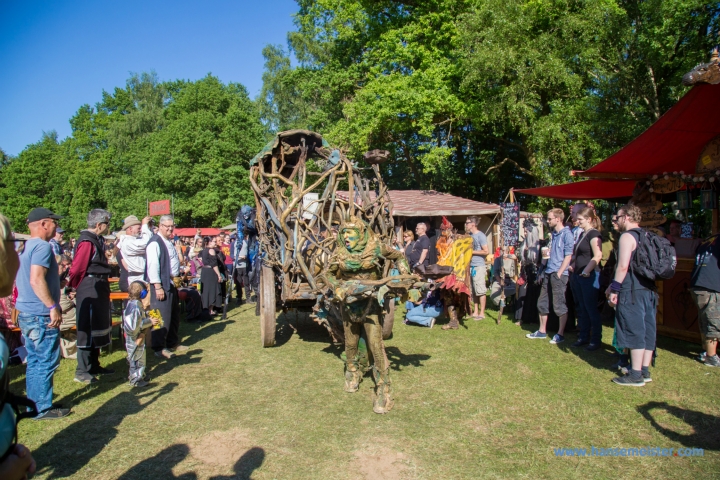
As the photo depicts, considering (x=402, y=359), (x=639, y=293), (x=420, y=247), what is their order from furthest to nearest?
(x=420, y=247) < (x=402, y=359) < (x=639, y=293)

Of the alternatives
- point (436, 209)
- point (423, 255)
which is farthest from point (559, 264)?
point (436, 209)

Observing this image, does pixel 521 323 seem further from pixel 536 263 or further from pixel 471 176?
pixel 471 176

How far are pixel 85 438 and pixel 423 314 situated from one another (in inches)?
220

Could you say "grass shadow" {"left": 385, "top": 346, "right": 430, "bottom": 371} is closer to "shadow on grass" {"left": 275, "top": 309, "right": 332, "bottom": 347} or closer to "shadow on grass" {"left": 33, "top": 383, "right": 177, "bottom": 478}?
"shadow on grass" {"left": 275, "top": 309, "right": 332, "bottom": 347}

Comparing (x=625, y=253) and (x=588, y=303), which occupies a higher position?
(x=625, y=253)

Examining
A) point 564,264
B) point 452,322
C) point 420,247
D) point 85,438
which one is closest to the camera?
point 85,438

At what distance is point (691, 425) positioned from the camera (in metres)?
3.89

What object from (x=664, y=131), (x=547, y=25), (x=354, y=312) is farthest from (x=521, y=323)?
(x=547, y=25)

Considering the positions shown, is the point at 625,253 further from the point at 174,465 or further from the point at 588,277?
the point at 174,465

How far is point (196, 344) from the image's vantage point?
282 inches

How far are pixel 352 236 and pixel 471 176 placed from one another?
2177 centimetres

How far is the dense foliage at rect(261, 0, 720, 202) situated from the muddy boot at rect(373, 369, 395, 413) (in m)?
12.0

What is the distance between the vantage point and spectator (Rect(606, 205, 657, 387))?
4777mm

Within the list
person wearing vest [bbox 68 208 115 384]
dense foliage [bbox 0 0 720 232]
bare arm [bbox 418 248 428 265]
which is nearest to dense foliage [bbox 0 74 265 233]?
dense foliage [bbox 0 0 720 232]
